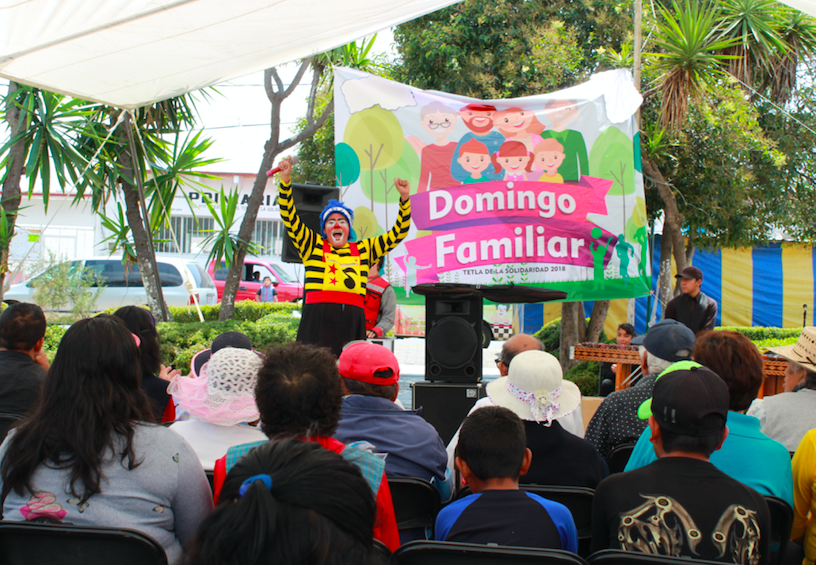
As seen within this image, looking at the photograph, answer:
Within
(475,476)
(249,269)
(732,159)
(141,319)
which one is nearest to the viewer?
(475,476)

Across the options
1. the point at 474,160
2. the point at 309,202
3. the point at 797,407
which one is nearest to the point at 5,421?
the point at 797,407

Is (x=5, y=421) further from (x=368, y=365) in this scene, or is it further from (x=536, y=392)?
(x=536, y=392)

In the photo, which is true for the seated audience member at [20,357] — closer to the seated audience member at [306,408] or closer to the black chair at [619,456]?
the seated audience member at [306,408]

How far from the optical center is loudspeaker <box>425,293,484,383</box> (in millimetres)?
4121

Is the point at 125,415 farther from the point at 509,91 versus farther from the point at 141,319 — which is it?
the point at 509,91

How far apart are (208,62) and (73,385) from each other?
2917mm

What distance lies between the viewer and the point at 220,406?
6.71 feet

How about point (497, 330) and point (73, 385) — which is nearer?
point (73, 385)

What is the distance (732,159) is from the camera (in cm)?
852

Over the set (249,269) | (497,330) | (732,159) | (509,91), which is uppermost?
(509,91)

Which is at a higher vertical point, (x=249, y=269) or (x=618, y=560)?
(x=249, y=269)

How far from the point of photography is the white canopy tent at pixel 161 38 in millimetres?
3016

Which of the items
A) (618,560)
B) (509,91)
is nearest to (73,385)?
(618,560)

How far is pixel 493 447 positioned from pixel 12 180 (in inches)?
232
